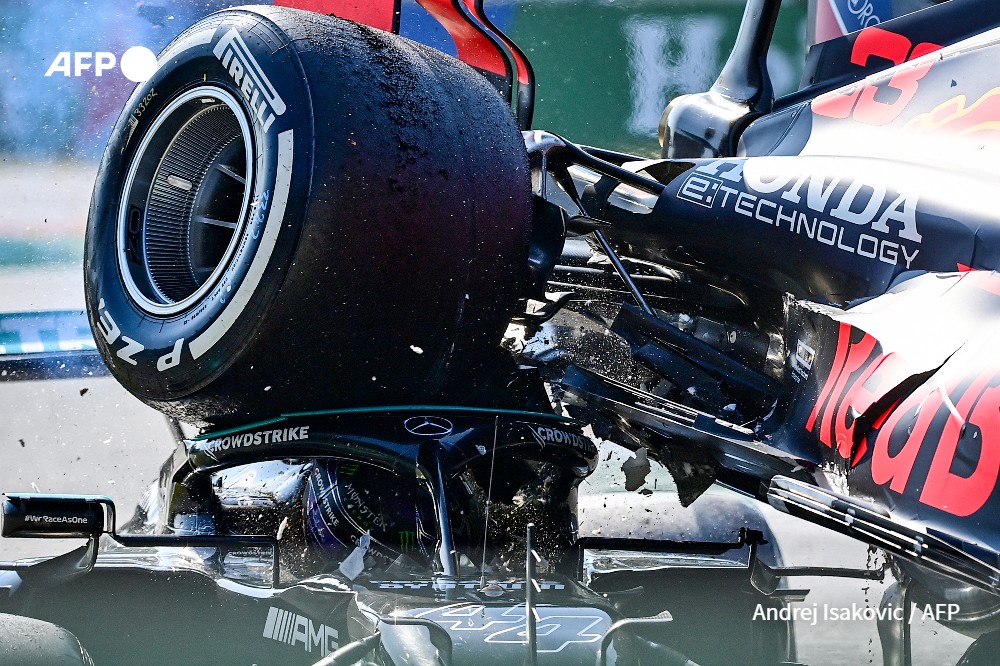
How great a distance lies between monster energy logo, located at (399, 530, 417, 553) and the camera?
2.12 m

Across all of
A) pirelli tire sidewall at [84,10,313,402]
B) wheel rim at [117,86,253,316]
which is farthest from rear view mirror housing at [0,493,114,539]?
wheel rim at [117,86,253,316]

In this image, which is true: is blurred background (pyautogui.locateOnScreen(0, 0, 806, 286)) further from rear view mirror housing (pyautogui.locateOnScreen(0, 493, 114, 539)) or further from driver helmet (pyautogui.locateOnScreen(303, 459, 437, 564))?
rear view mirror housing (pyautogui.locateOnScreen(0, 493, 114, 539))

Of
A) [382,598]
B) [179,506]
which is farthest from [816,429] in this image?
[179,506]

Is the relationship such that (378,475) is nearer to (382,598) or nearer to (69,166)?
(382,598)

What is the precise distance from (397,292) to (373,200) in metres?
0.18

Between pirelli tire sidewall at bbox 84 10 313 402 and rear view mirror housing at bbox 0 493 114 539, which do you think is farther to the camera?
pirelli tire sidewall at bbox 84 10 313 402

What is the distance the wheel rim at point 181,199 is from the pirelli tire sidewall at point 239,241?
0.03 metres

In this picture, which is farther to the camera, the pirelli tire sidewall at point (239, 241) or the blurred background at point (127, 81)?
the blurred background at point (127, 81)

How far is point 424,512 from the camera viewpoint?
2.14 metres

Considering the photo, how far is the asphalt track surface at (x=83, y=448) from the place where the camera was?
269 cm

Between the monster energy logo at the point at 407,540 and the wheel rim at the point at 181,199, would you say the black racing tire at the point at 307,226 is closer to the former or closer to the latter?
the wheel rim at the point at 181,199

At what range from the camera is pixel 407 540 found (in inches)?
83.9

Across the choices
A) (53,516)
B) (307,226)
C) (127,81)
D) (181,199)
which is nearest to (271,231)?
(307,226)

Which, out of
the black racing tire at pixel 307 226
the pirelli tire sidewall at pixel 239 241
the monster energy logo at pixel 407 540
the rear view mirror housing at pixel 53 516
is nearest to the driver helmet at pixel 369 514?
the monster energy logo at pixel 407 540
